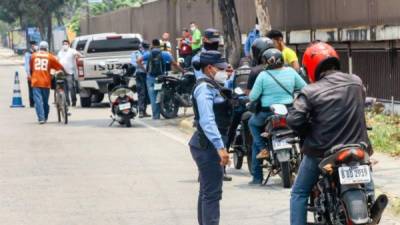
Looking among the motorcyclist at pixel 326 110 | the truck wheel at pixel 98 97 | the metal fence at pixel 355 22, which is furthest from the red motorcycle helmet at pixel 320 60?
the truck wheel at pixel 98 97

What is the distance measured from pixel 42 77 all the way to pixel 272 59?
11351mm

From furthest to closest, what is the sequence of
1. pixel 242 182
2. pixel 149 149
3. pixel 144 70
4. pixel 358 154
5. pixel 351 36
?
pixel 144 70 < pixel 351 36 < pixel 149 149 < pixel 242 182 < pixel 358 154

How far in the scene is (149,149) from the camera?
17109 mm

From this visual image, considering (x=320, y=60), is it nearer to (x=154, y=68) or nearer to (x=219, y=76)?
(x=219, y=76)

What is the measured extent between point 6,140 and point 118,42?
30.4ft

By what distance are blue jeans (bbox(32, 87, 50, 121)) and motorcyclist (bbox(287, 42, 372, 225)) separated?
1499 centimetres

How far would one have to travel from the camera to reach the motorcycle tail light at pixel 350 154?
24.9ft

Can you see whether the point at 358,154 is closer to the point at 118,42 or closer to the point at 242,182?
the point at 242,182

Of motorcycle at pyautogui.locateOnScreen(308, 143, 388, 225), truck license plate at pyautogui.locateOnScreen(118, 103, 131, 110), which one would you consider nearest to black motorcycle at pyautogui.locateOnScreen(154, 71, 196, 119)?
truck license plate at pyautogui.locateOnScreen(118, 103, 131, 110)

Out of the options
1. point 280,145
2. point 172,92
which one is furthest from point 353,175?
point 172,92

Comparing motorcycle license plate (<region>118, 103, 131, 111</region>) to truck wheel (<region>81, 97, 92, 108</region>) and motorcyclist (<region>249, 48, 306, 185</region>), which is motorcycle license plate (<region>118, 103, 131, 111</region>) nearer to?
truck wheel (<region>81, 97, 92, 108</region>)

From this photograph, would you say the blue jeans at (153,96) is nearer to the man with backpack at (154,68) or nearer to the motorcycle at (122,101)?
the man with backpack at (154,68)

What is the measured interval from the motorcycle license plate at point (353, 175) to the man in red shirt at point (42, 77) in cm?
1543

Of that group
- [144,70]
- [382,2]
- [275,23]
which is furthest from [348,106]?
[275,23]
